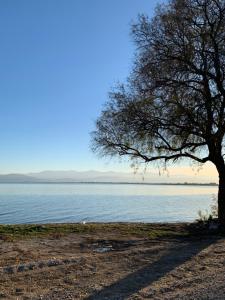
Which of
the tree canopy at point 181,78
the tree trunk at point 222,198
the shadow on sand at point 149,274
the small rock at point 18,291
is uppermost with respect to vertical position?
the tree canopy at point 181,78

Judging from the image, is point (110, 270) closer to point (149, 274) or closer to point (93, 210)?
point (149, 274)

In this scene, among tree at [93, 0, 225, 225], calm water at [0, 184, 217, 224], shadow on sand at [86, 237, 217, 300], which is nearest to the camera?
shadow on sand at [86, 237, 217, 300]

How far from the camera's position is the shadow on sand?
10.0m

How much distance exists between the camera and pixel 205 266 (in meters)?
12.6

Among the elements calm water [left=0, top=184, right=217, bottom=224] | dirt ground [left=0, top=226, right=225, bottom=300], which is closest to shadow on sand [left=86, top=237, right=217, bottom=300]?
dirt ground [left=0, top=226, right=225, bottom=300]

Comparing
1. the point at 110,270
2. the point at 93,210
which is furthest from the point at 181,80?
the point at 93,210

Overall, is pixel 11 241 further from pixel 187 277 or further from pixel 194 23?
pixel 194 23

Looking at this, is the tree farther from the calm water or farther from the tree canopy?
the calm water

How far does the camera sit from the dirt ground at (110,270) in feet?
33.0

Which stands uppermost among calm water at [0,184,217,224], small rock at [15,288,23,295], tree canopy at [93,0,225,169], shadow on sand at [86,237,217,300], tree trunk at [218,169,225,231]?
tree canopy at [93,0,225,169]

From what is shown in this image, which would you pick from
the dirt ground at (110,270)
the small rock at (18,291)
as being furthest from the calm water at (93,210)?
the small rock at (18,291)

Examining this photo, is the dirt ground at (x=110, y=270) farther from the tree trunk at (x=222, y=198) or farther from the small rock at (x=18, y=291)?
the tree trunk at (x=222, y=198)

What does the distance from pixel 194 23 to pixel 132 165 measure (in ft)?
23.8

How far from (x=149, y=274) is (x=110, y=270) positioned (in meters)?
1.03
